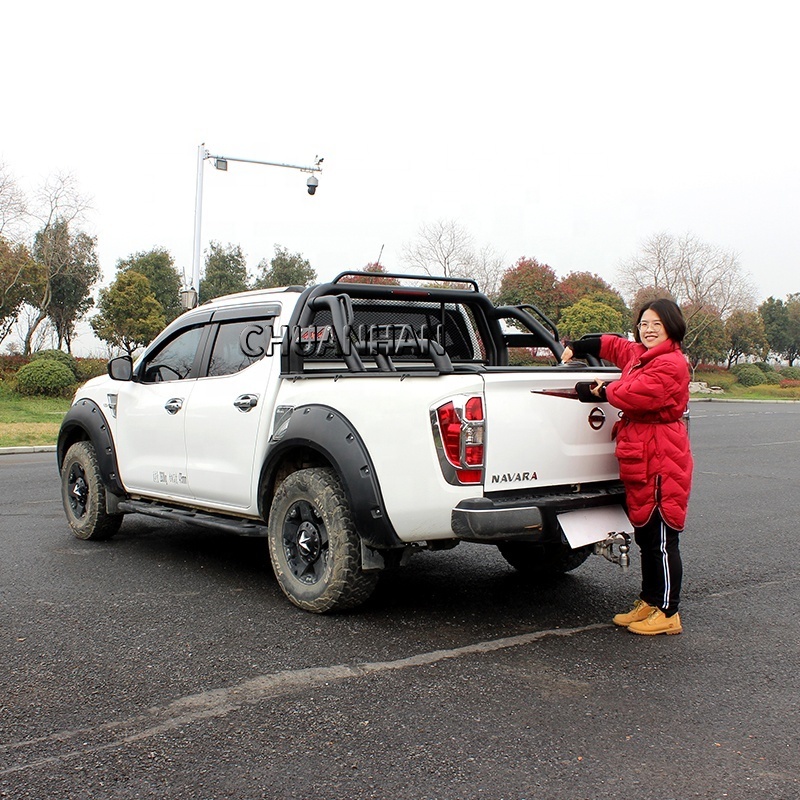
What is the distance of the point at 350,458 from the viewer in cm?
462

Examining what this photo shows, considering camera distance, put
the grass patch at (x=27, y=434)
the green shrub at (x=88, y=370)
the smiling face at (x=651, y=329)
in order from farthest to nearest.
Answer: the green shrub at (x=88, y=370) < the grass patch at (x=27, y=434) < the smiling face at (x=651, y=329)

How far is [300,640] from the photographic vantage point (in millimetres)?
4531

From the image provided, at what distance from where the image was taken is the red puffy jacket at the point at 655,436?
15.1 feet

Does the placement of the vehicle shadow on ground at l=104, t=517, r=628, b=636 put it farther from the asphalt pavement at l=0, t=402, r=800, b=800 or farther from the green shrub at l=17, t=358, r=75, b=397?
the green shrub at l=17, t=358, r=75, b=397

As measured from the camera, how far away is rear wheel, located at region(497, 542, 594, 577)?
5.77 m

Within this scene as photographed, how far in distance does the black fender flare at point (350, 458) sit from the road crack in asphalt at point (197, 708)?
0.64 meters

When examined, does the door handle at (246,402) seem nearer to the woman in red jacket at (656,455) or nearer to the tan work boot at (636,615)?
the woman in red jacket at (656,455)

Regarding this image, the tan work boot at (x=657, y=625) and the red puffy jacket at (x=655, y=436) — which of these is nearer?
the red puffy jacket at (x=655, y=436)

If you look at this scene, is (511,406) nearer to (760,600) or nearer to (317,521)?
(317,521)

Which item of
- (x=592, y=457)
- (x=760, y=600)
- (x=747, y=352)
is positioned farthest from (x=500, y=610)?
(x=747, y=352)

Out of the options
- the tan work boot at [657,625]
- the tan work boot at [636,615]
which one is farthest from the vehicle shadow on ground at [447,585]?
the tan work boot at [657,625]

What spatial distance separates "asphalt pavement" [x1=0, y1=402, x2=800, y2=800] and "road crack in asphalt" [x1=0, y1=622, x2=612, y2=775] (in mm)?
10

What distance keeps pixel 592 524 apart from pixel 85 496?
4365mm

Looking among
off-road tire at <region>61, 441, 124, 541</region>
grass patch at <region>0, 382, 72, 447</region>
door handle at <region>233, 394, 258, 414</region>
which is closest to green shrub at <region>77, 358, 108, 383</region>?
grass patch at <region>0, 382, 72, 447</region>
